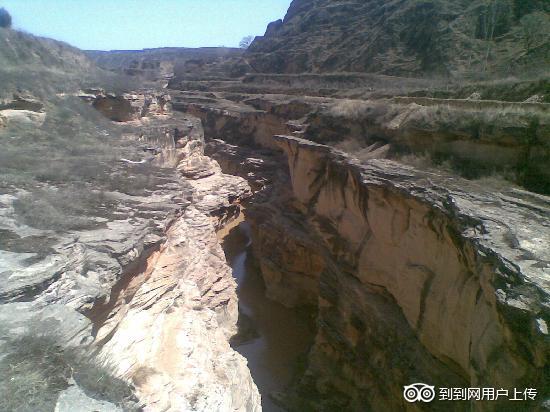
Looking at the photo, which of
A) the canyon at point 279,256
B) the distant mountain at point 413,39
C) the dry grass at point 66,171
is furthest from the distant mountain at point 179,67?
the dry grass at point 66,171

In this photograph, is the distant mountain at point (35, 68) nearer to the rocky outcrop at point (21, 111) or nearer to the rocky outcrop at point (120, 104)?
the rocky outcrop at point (21, 111)

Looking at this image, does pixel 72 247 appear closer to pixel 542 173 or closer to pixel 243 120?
pixel 542 173

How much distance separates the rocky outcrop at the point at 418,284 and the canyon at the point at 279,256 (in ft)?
0.15

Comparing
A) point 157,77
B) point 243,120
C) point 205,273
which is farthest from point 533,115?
point 157,77

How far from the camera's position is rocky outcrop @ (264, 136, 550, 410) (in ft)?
17.7

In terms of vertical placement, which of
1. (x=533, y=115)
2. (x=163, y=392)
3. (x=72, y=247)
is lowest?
(x=163, y=392)

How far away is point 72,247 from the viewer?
579cm

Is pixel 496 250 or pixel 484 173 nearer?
pixel 496 250

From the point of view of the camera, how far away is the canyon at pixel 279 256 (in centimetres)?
500

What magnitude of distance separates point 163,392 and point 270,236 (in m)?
11.7

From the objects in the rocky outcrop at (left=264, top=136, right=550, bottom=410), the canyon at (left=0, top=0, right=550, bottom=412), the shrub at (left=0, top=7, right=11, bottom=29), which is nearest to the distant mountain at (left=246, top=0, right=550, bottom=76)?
the canyon at (left=0, top=0, right=550, bottom=412)

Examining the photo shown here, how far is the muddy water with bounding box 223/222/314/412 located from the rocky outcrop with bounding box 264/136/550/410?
1062 mm

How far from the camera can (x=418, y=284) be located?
9117 millimetres

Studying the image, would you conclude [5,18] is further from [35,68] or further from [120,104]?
[120,104]
